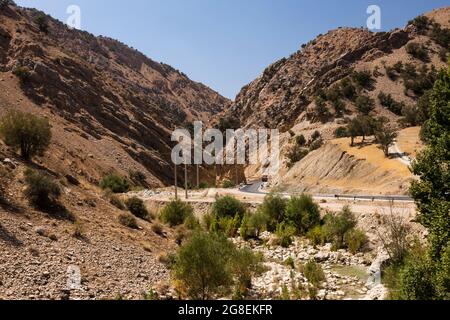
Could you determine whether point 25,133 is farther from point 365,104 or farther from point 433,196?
point 365,104

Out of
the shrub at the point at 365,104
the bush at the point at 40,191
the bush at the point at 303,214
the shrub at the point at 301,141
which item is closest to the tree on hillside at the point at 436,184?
the bush at the point at 303,214

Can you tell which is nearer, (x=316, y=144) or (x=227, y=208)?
(x=227, y=208)

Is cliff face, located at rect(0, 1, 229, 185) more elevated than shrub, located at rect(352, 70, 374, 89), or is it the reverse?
shrub, located at rect(352, 70, 374, 89)

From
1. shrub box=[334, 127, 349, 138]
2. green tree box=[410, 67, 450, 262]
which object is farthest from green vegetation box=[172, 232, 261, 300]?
shrub box=[334, 127, 349, 138]

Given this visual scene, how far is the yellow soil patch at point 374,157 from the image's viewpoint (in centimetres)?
4319

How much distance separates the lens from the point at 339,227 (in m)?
28.8

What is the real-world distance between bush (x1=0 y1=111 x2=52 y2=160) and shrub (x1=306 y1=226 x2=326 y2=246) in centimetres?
2143

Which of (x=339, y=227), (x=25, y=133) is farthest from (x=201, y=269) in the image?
(x=25, y=133)

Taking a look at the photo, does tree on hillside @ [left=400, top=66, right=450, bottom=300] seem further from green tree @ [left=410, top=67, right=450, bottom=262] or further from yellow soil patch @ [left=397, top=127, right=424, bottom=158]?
yellow soil patch @ [left=397, top=127, right=424, bottom=158]

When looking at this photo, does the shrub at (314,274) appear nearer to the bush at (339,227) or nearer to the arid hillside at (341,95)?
the bush at (339,227)

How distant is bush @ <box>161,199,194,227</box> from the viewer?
36.5m

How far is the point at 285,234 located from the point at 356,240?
5.25m
